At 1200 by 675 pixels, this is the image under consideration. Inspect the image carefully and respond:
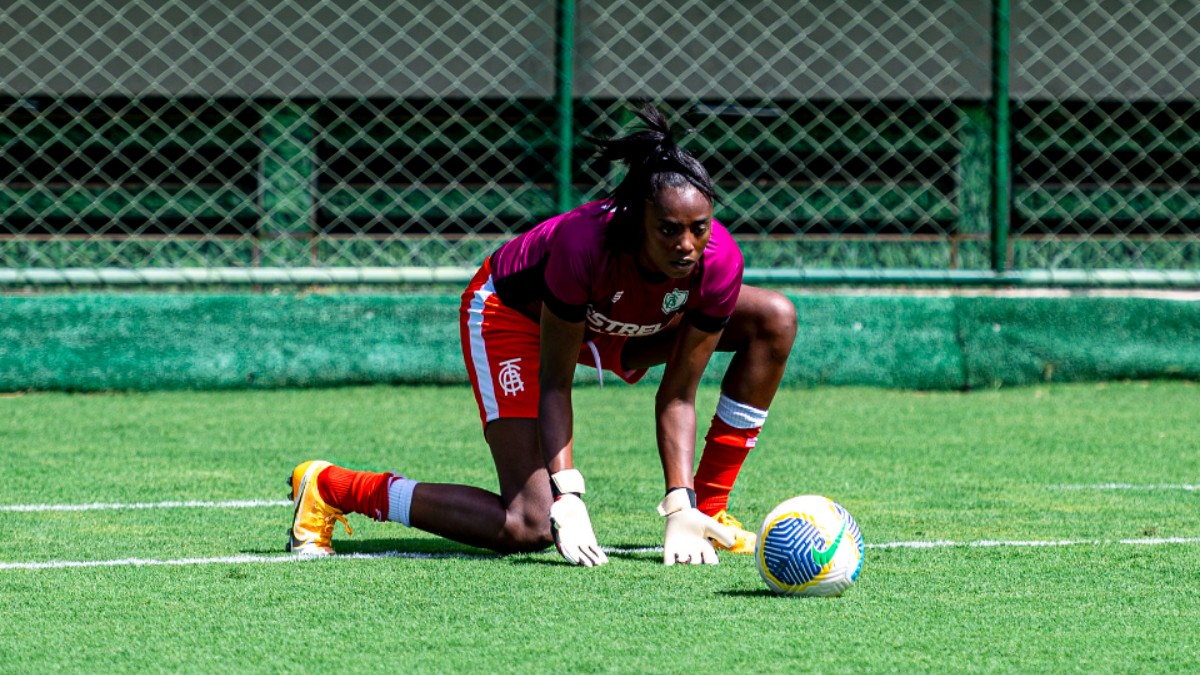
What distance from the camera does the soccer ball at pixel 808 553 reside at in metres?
3.87

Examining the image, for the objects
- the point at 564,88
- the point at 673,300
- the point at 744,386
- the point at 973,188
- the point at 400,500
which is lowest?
the point at 400,500

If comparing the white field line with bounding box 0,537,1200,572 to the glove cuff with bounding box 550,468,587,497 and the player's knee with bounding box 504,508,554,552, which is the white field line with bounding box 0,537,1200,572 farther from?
the glove cuff with bounding box 550,468,587,497

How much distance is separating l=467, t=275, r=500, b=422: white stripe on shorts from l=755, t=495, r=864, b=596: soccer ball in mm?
1148

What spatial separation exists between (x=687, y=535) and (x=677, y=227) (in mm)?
877

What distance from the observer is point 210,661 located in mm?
3227

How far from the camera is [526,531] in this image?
4.52 metres

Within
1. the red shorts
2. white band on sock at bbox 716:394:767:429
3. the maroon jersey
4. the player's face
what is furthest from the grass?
the player's face

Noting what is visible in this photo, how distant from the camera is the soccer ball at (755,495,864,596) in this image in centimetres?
387

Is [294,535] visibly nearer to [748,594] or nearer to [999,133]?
[748,594]

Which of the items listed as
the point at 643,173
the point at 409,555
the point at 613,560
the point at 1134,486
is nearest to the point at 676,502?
the point at 613,560

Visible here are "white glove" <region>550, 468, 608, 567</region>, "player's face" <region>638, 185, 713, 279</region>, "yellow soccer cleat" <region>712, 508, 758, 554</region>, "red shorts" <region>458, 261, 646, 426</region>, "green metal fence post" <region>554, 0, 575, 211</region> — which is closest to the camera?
"player's face" <region>638, 185, 713, 279</region>

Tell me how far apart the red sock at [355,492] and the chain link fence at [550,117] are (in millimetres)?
3899

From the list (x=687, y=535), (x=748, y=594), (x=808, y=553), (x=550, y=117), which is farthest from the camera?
(x=550, y=117)

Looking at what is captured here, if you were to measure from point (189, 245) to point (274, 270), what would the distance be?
228 centimetres
